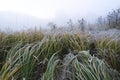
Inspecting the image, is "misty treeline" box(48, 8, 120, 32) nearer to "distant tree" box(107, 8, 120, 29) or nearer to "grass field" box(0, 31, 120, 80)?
"distant tree" box(107, 8, 120, 29)

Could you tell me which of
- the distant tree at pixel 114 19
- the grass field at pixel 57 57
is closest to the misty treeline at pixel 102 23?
the distant tree at pixel 114 19

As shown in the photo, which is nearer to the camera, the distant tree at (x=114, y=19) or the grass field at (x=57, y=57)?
the grass field at (x=57, y=57)

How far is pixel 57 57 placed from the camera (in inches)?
165

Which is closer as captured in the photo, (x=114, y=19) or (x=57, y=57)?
(x=57, y=57)

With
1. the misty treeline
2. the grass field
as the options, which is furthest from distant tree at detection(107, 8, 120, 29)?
the grass field

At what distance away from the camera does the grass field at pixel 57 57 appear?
3.78 m

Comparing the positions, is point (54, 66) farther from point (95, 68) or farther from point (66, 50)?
point (66, 50)

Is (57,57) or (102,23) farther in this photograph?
(102,23)

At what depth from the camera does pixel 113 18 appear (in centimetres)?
827

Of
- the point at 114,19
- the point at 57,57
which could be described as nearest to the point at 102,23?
the point at 114,19

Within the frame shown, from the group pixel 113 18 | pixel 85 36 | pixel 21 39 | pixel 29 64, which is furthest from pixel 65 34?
pixel 113 18

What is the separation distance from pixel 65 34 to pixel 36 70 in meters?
0.86

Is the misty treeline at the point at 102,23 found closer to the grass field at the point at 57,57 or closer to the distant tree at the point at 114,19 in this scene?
the distant tree at the point at 114,19

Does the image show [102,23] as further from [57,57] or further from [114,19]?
[57,57]
